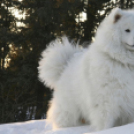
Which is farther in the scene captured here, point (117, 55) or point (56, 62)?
point (56, 62)

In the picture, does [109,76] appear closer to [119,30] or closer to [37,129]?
[119,30]

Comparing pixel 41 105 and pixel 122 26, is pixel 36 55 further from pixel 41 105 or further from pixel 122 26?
pixel 122 26

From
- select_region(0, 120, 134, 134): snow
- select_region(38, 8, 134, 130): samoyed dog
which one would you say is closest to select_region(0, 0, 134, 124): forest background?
select_region(0, 120, 134, 134): snow

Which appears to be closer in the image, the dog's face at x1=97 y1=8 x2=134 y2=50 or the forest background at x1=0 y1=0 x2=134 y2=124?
the dog's face at x1=97 y1=8 x2=134 y2=50

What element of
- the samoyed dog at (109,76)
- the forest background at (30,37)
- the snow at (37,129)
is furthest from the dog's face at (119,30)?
the forest background at (30,37)

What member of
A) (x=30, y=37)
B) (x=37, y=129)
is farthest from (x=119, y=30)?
(x=30, y=37)

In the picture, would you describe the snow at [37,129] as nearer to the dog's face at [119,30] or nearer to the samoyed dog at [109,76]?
the samoyed dog at [109,76]

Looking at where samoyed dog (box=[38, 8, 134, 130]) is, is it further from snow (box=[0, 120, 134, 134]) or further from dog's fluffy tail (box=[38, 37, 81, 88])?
dog's fluffy tail (box=[38, 37, 81, 88])

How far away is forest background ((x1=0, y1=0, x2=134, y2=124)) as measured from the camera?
8352 mm

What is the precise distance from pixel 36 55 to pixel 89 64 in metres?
5.65

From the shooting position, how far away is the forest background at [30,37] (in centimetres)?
835

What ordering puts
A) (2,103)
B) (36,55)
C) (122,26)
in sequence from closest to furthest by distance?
1. (122,26)
2. (2,103)
3. (36,55)

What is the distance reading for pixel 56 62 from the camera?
3.94m

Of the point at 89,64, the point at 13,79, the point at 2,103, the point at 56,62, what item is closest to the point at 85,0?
the point at 13,79
